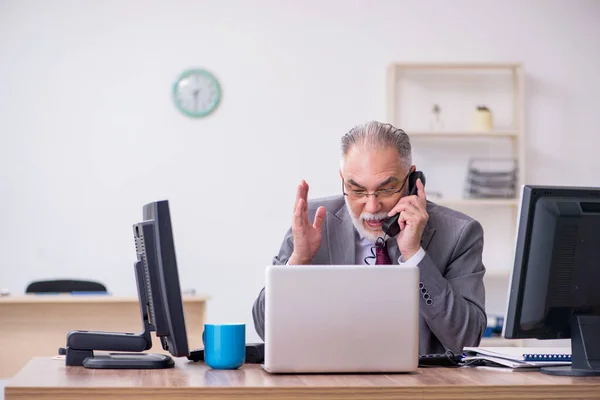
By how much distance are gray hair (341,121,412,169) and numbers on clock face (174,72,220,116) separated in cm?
282

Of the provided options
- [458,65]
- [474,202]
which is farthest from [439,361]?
[458,65]

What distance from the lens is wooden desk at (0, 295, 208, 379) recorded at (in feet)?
13.6

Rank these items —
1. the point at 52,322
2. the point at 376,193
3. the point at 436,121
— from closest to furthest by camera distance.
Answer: the point at 376,193, the point at 52,322, the point at 436,121

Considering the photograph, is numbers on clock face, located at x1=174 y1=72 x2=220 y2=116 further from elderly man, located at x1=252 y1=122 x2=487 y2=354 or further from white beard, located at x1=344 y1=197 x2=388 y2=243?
white beard, located at x1=344 y1=197 x2=388 y2=243

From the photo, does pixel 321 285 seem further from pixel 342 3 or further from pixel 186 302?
pixel 342 3

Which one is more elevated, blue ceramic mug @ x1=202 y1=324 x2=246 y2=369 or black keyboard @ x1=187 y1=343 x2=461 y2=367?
blue ceramic mug @ x1=202 y1=324 x2=246 y2=369

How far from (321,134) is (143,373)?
366 centimetres

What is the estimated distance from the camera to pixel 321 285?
1.83 meters

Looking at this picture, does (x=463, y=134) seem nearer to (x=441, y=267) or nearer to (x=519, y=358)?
(x=441, y=267)

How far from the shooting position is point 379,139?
259 centimetres

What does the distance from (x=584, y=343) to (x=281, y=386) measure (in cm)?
73

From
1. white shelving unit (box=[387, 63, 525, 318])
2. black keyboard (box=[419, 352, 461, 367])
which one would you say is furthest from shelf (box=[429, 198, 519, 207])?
black keyboard (box=[419, 352, 461, 367])

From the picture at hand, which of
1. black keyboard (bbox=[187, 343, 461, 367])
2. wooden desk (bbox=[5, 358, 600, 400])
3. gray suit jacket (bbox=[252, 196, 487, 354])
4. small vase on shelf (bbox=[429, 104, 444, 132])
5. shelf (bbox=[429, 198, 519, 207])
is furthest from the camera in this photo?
small vase on shelf (bbox=[429, 104, 444, 132])

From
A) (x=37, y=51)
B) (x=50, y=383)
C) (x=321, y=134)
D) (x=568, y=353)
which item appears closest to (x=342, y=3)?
(x=321, y=134)
